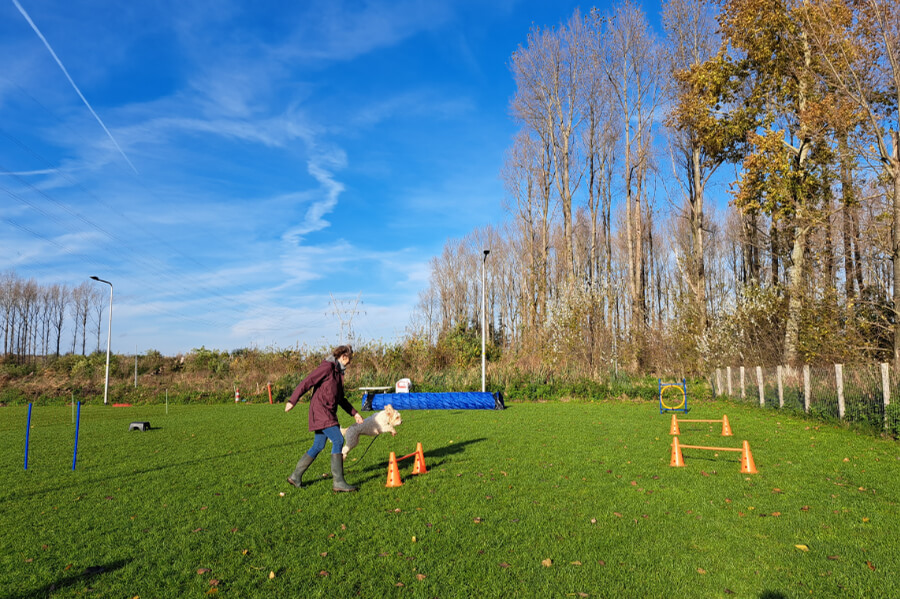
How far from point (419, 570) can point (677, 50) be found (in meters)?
37.2

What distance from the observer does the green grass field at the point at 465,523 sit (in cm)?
471

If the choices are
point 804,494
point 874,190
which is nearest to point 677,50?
point 874,190

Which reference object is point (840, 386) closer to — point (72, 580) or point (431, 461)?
point (431, 461)

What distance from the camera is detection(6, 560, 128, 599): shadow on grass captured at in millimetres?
4547

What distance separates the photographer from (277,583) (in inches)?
185

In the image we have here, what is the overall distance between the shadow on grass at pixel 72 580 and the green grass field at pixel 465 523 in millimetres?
24

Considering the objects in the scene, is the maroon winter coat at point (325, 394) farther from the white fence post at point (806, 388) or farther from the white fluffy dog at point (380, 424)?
the white fence post at point (806, 388)

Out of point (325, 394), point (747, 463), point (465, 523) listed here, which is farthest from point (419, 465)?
point (747, 463)

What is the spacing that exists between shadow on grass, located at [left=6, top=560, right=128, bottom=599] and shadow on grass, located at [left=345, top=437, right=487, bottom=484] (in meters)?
4.01

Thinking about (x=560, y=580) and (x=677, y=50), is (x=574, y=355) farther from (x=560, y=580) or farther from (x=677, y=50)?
(x=560, y=580)

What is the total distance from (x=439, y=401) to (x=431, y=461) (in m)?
12.9

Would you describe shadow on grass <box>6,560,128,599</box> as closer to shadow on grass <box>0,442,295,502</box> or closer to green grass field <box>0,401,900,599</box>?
green grass field <box>0,401,900,599</box>

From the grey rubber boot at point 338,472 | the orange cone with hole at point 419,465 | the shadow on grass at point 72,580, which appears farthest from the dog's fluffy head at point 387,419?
the shadow on grass at point 72,580

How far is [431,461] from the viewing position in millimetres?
10398
